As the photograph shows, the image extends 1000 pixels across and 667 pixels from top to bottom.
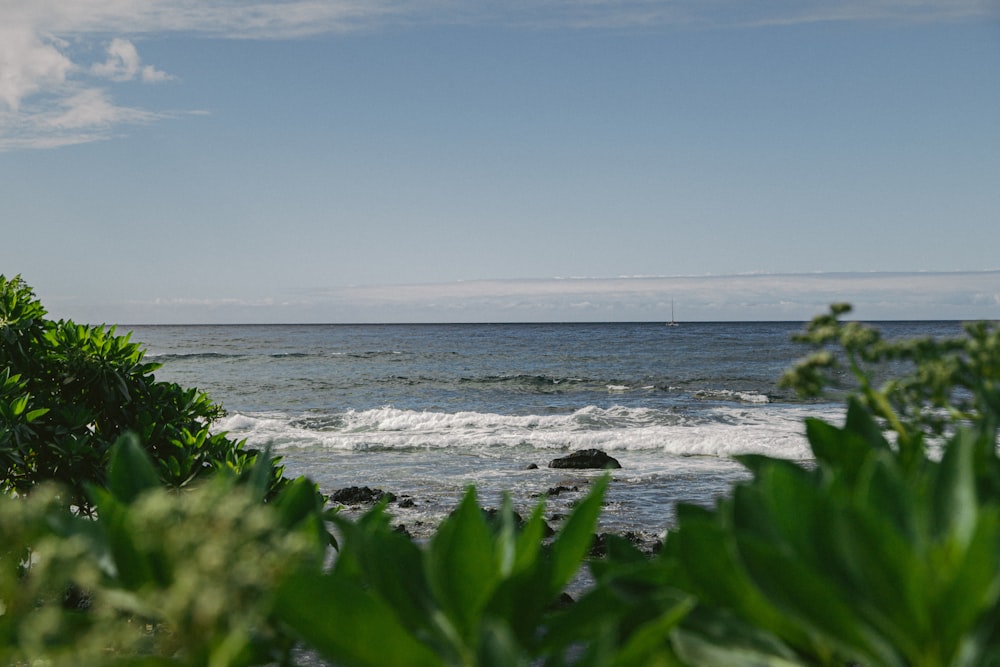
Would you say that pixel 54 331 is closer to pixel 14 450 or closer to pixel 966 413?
pixel 14 450

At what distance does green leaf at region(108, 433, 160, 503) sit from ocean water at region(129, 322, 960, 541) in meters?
0.34

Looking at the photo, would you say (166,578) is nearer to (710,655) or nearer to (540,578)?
(540,578)

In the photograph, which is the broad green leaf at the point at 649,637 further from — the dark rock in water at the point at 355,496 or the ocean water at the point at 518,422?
the dark rock in water at the point at 355,496

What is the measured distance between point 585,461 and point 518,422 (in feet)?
26.4

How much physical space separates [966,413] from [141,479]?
97cm

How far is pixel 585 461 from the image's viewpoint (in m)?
16.0

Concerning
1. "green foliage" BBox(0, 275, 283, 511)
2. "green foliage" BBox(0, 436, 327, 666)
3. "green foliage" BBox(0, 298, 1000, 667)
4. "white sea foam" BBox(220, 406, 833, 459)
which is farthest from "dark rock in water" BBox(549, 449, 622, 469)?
"green foliage" BBox(0, 436, 327, 666)

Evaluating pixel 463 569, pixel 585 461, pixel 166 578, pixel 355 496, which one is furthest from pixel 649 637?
pixel 585 461

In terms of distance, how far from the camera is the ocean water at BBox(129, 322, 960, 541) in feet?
44.7

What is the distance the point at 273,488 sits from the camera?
9.80ft

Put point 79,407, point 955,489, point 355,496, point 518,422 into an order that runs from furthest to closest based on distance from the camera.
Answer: point 518,422 → point 355,496 → point 79,407 → point 955,489

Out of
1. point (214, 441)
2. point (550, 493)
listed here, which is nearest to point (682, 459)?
point (550, 493)

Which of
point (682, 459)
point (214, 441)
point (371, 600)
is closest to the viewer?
point (371, 600)

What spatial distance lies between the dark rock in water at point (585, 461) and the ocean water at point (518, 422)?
0.34m
